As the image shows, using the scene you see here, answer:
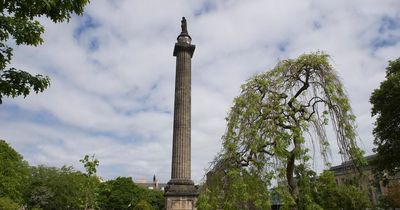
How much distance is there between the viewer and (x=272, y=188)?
1007 cm

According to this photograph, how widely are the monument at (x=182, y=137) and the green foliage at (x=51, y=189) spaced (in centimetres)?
4082

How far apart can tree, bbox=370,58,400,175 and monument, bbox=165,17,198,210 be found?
11.7 m

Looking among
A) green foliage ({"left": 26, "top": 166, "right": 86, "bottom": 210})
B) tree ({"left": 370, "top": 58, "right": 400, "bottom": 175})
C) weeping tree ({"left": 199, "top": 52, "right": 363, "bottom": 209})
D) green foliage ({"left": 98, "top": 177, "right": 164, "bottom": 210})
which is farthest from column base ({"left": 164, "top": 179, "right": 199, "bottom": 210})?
green foliage ({"left": 98, "top": 177, "right": 164, "bottom": 210})

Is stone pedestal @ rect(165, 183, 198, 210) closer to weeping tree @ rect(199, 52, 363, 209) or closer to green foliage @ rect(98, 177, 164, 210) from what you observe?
weeping tree @ rect(199, 52, 363, 209)

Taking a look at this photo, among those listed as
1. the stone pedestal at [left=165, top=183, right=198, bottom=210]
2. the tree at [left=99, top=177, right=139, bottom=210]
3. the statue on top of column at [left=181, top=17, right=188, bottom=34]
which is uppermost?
the statue on top of column at [left=181, top=17, right=188, bottom=34]

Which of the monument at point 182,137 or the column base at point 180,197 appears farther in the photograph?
the monument at point 182,137

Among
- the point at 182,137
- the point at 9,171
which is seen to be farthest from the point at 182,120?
the point at 9,171

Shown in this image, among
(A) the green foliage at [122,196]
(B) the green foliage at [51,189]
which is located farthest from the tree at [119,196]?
(B) the green foliage at [51,189]

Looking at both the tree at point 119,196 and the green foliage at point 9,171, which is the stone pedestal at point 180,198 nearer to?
the green foliage at point 9,171

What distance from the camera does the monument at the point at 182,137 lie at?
18.5 metres

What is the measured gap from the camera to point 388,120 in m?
20.8

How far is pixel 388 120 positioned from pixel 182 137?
12.3 meters

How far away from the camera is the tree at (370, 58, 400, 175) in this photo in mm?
20484

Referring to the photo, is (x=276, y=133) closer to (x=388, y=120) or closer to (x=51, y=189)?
(x=388, y=120)
